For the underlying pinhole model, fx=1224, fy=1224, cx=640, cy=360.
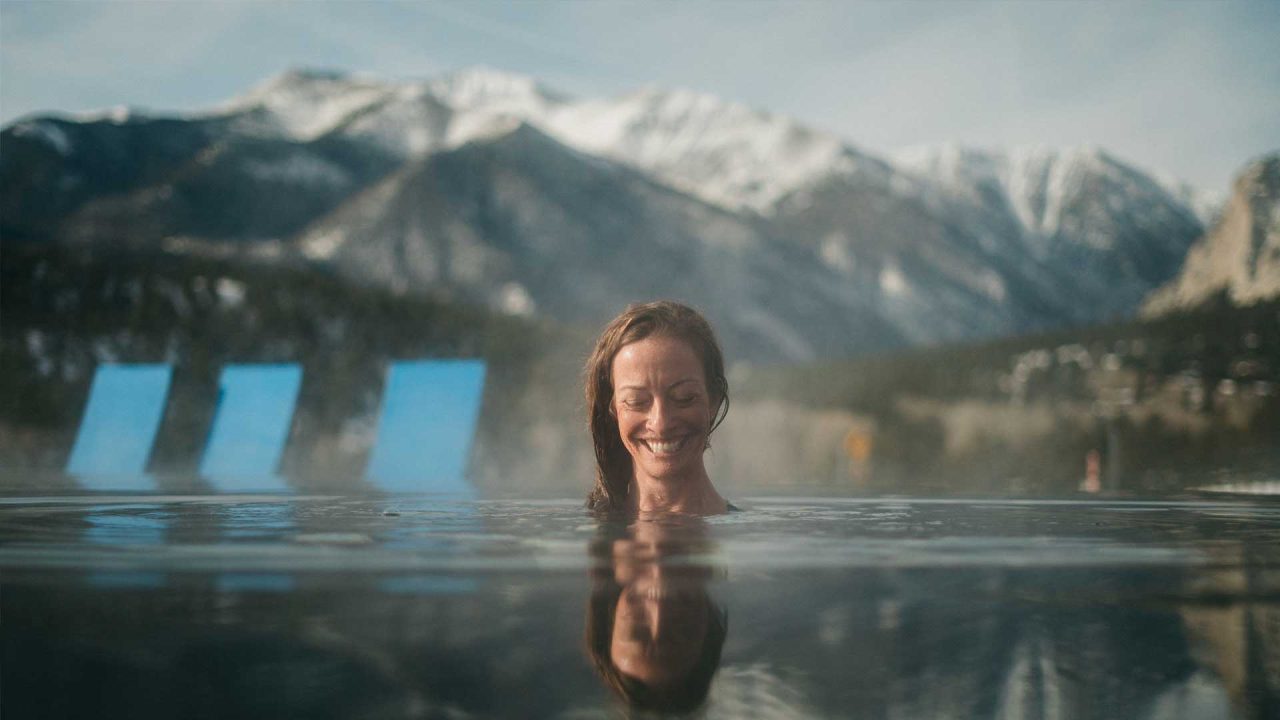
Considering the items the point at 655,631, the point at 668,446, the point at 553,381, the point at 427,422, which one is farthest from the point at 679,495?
the point at 553,381

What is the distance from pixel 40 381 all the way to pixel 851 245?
88.6 m

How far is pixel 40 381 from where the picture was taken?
15.5m

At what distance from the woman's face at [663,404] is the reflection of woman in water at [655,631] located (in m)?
0.98

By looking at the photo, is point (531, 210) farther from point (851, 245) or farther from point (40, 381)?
point (40, 381)

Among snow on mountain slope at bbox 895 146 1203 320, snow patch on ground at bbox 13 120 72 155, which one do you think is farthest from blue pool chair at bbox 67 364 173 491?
snow on mountain slope at bbox 895 146 1203 320

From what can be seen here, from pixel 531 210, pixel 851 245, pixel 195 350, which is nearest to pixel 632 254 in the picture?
pixel 531 210

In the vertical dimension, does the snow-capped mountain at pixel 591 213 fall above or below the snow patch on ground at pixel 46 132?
above

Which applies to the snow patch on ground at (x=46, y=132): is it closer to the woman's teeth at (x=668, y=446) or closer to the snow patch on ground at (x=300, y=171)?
the snow patch on ground at (x=300, y=171)

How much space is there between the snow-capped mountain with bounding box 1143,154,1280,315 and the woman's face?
17.5 metres

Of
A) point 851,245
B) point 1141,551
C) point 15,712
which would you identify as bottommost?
point 15,712

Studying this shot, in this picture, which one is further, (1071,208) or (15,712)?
(1071,208)

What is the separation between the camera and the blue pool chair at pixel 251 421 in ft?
38.0

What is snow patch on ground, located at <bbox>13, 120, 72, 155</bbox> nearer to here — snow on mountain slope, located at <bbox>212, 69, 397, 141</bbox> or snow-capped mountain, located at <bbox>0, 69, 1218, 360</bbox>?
snow-capped mountain, located at <bbox>0, 69, 1218, 360</bbox>

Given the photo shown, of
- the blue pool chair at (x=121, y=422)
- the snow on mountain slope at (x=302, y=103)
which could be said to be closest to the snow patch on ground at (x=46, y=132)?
the snow on mountain slope at (x=302, y=103)
